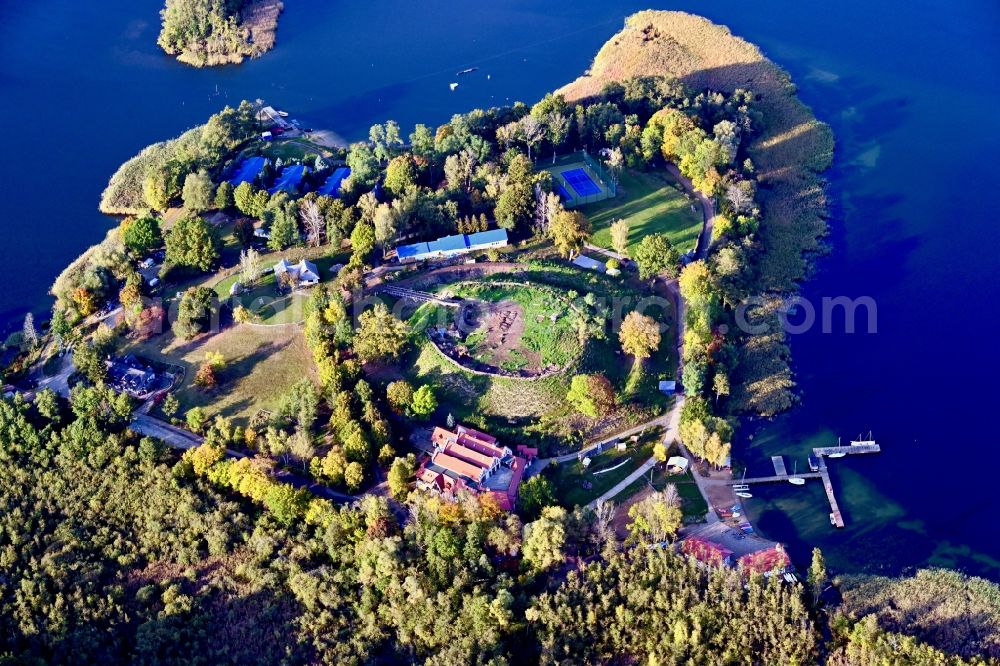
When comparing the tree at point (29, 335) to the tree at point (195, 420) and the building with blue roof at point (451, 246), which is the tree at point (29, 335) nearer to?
the tree at point (195, 420)

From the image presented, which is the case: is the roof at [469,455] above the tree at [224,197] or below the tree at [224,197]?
below

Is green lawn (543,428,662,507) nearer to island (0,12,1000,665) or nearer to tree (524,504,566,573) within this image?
island (0,12,1000,665)

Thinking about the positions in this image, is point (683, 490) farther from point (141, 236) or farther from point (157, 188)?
point (157, 188)

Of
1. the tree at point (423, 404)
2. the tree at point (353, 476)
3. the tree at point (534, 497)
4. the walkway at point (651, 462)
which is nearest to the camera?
the tree at point (534, 497)

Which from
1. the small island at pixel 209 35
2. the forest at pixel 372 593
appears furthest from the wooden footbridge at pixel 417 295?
the small island at pixel 209 35

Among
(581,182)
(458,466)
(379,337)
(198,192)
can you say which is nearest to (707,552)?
(458,466)

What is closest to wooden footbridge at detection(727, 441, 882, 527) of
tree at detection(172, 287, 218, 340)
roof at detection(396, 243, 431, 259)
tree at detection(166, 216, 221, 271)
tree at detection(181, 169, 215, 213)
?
roof at detection(396, 243, 431, 259)
